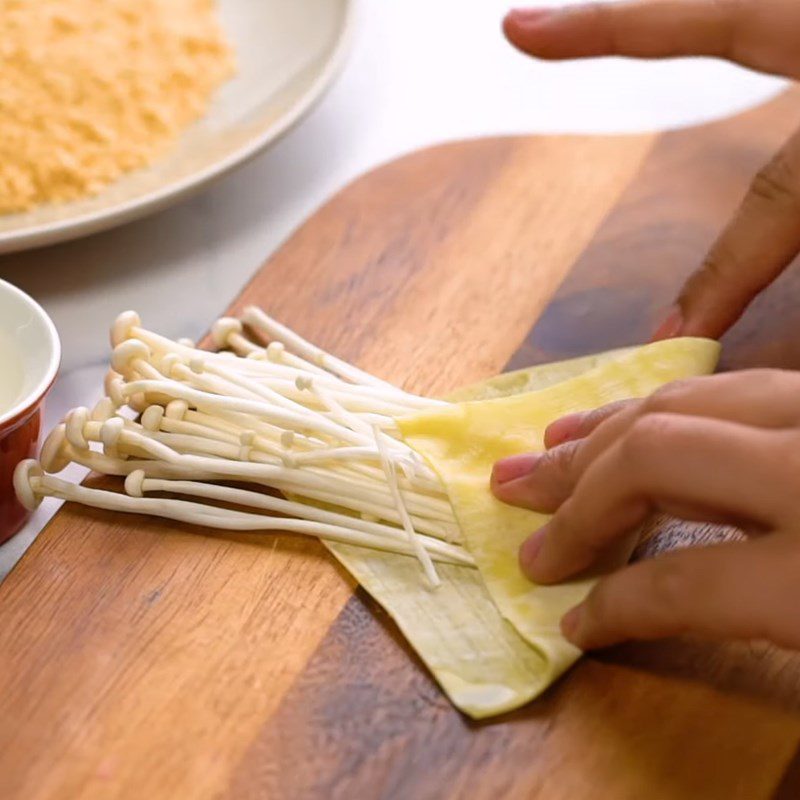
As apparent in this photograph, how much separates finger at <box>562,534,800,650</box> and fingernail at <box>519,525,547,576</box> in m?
0.06

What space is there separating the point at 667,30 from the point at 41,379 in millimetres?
740

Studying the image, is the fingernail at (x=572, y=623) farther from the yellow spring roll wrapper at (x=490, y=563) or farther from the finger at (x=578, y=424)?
the finger at (x=578, y=424)

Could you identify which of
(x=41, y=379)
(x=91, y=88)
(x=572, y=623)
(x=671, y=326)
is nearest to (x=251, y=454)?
(x=41, y=379)

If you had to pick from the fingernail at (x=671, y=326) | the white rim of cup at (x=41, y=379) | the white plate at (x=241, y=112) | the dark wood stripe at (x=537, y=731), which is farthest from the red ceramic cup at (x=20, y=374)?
the fingernail at (x=671, y=326)

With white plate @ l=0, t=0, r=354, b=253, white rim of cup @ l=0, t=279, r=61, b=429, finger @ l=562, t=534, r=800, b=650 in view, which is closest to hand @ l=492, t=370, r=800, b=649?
finger @ l=562, t=534, r=800, b=650

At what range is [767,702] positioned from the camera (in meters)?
0.96

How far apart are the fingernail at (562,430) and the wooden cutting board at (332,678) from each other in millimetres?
179

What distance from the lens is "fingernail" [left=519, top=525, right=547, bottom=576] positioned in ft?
3.26

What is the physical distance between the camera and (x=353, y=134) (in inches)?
69.1

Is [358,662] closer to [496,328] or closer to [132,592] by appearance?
[132,592]

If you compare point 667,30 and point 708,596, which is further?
point 667,30

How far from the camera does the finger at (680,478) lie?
87cm

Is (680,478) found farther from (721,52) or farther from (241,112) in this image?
(241,112)

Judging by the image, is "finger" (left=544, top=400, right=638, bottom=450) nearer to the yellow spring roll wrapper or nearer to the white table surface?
the yellow spring roll wrapper
